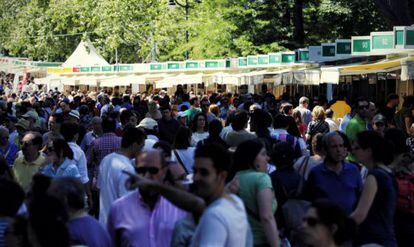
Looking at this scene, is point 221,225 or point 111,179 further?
point 111,179

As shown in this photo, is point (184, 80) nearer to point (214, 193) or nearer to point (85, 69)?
point (85, 69)

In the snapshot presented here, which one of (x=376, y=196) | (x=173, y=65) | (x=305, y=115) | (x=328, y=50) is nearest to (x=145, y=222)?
(x=376, y=196)

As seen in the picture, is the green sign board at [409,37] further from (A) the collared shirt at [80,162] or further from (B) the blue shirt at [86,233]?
(B) the blue shirt at [86,233]

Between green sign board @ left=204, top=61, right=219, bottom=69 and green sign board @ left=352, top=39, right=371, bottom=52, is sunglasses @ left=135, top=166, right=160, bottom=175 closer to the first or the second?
green sign board @ left=352, top=39, right=371, bottom=52

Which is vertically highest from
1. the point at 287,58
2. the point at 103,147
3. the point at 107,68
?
the point at 287,58

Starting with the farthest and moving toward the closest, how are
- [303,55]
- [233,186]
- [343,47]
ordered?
1. [303,55]
2. [343,47]
3. [233,186]

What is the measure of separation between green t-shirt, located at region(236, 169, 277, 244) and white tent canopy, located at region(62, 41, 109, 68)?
222 ft

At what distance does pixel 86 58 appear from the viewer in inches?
3061

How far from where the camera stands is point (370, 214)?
8.01 m

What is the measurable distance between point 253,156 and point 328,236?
2507mm

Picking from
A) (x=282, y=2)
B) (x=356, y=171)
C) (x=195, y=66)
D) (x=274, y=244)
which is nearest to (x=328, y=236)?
(x=274, y=244)

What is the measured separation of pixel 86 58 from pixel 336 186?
69.9 m

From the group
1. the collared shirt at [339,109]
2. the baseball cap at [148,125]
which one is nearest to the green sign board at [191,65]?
the collared shirt at [339,109]

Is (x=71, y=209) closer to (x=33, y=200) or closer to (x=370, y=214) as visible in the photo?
(x=33, y=200)
